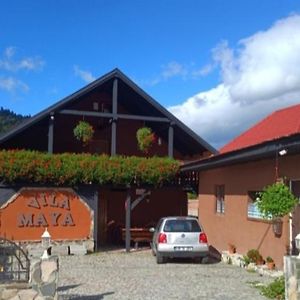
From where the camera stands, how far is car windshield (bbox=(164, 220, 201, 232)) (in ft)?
54.0

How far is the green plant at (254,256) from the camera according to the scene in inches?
589

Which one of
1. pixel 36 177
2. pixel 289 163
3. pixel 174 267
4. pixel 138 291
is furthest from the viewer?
pixel 36 177

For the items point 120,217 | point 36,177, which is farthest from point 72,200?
point 120,217

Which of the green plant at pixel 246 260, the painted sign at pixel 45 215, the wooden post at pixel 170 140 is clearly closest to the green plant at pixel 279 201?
the green plant at pixel 246 260

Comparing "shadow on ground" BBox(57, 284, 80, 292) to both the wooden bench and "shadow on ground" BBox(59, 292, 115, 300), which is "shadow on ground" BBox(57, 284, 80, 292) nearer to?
"shadow on ground" BBox(59, 292, 115, 300)

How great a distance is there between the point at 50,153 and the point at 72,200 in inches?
80.9

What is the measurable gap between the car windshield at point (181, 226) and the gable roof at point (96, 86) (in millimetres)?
6898

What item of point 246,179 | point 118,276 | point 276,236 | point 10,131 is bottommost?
point 118,276

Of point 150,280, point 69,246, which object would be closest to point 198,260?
point 150,280

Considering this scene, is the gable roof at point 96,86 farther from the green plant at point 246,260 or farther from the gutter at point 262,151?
the green plant at point 246,260

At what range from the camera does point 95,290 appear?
1153cm

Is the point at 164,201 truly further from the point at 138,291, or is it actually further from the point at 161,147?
the point at 138,291

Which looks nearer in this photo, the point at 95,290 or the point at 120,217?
the point at 95,290

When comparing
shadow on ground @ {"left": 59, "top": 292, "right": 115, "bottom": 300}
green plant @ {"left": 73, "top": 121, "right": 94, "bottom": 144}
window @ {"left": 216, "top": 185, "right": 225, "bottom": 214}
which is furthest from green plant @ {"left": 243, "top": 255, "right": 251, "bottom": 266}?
green plant @ {"left": 73, "top": 121, "right": 94, "bottom": 144}
